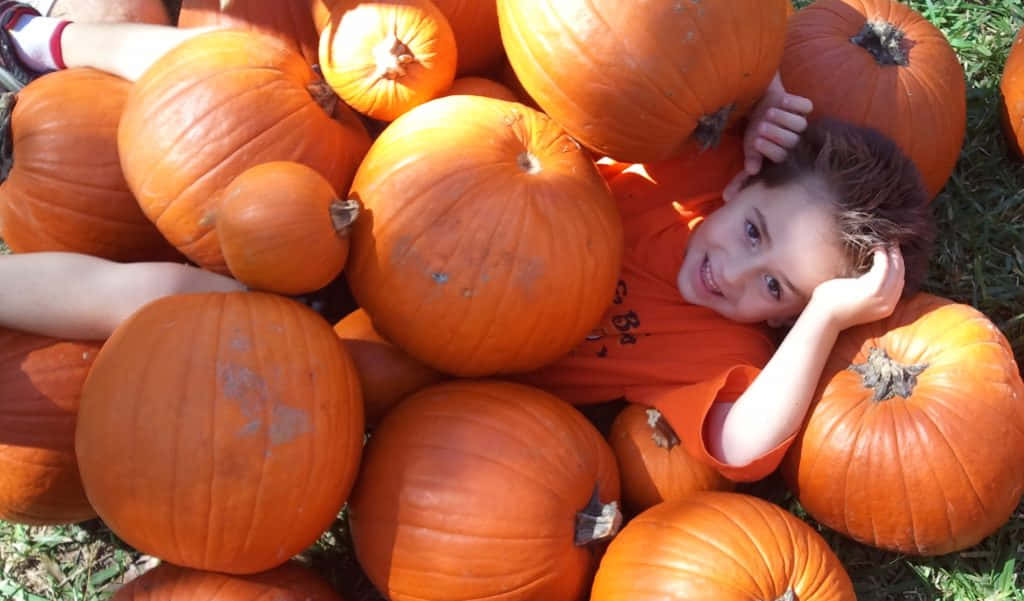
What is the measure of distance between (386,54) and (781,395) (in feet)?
4.33

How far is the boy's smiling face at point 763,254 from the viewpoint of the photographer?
7.54 ft

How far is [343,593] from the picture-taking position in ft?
7.96

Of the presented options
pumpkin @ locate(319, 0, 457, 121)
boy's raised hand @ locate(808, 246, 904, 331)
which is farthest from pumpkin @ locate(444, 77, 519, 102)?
boy's raised hand @ locate(808, 246, 904, 331)

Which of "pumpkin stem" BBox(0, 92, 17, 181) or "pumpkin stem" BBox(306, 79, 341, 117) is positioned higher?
"pumpkin stem" BBox(306, 79, 341, 117)

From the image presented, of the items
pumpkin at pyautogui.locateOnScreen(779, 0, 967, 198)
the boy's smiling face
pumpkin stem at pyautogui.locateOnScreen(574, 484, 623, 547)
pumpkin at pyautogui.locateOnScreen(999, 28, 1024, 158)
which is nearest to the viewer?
pumpkin stem at pyautogui.locateOnScreen(574, 484, 623, 547)

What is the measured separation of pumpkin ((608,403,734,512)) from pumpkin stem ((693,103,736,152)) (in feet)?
2.39

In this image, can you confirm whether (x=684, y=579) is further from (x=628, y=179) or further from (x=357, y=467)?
(x=628, y=179)

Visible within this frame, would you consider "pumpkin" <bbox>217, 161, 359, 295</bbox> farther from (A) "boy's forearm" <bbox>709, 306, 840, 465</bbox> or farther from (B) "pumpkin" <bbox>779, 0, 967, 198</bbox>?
(B) "pumpkin" <bbox>779, 0, 967, 198</bbox>

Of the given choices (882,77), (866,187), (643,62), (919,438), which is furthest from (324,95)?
(919,438)

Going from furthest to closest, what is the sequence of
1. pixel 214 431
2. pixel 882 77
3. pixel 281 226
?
pixel 882 77 → pixel 281 226 → pixel 214 431

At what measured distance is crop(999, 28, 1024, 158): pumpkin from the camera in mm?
2951

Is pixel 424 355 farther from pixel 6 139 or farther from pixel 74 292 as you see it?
pixel 6 139

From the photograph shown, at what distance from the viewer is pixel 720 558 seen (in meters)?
1.98

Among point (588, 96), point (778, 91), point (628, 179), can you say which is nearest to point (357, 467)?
point (588, 96)
